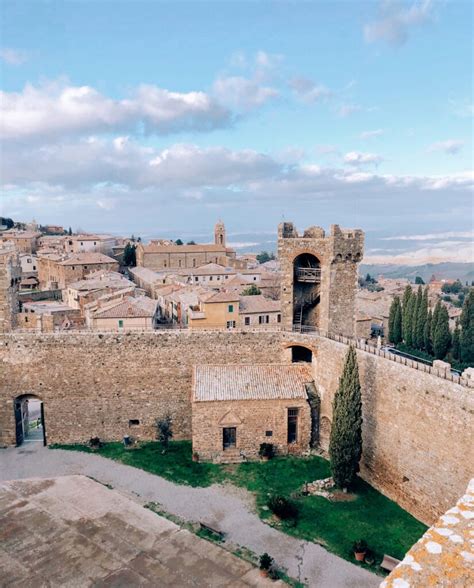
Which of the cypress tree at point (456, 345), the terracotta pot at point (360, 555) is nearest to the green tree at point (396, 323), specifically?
the cypress tree at point (456, 345)

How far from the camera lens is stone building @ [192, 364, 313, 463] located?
850 inches

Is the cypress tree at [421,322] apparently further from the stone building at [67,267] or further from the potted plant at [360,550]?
the stone building at [67,267]

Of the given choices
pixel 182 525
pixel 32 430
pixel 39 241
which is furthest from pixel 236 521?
pixel 39 241

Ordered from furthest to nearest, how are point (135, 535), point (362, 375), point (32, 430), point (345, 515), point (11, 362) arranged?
point (32, 430)
point (11, 362)
point (362, 375)
point (345, 515)
point (135, 535)

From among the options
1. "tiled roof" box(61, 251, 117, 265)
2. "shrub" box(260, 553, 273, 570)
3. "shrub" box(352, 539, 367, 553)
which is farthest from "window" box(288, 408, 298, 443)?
"tiled roof" box(61, 251, 117, 265)

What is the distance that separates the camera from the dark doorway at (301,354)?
25.6 meters

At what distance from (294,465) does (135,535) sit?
773cm

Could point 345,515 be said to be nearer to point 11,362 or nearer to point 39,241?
point 11,362

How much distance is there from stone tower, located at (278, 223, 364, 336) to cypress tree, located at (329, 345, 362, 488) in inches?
214

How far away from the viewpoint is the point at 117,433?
961 inches

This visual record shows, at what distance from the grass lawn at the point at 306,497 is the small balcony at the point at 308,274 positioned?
8789 millimetres

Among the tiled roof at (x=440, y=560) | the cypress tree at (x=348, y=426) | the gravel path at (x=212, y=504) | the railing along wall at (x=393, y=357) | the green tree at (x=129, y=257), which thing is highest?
the green tree at (x=129, y=257)

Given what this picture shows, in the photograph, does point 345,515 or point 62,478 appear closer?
point 345,515

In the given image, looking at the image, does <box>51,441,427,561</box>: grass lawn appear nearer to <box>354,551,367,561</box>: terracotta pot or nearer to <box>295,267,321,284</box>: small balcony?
<box>354,551,367,561</box>: terracotta pot
